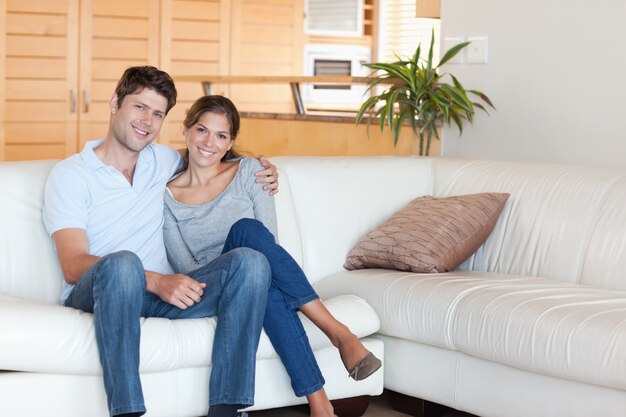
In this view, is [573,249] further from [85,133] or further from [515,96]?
[85,133]

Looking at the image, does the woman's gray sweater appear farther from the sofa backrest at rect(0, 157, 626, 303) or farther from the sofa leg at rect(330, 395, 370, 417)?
the sofa leg at rect(330, 395, 370, 417)

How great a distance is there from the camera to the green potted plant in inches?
181

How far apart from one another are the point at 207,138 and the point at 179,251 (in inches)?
14.9

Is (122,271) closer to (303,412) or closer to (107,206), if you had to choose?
(107,206)

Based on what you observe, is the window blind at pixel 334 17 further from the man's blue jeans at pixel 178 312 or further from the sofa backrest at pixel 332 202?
the man's blue jeans at pixel 178 312

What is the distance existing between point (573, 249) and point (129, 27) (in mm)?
4299

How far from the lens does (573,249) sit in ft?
11.4

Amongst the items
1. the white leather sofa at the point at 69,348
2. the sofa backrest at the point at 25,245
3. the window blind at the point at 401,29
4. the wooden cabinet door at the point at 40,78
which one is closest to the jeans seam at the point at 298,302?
the white leather sofa at the point at 69,348

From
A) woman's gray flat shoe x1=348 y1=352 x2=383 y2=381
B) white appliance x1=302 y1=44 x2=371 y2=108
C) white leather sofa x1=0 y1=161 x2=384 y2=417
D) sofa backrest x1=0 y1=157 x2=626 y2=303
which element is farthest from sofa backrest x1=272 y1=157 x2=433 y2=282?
white appliance x1=302 y1=44 x2=371 y2=108

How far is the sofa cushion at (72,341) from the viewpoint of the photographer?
251 centimetres

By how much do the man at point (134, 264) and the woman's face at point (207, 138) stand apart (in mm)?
102

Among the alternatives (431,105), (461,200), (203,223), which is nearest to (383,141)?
(431,105)

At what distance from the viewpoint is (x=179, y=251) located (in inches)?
122

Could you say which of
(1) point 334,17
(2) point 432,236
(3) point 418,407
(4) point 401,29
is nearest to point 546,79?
(2) point 432,236
